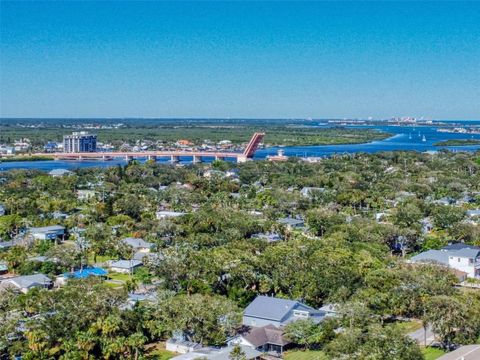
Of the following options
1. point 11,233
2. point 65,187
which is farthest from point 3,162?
point 11,233

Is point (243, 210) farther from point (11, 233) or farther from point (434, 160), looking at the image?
point (434, 160)

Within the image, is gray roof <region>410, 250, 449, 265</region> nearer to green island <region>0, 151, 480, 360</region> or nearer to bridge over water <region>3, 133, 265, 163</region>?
green island <region>0, 151, 480, 360</region>

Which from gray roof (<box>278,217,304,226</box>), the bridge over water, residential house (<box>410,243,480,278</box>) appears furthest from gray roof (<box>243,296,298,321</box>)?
the bridge over water

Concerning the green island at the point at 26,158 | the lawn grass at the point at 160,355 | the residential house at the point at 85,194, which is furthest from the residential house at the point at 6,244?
the green island at the point at 26,158

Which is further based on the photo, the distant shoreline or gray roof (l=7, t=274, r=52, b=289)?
the distant shoreline

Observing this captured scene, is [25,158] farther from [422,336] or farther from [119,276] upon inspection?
[422,336]

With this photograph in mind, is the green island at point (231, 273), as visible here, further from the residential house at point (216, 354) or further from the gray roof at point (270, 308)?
the residential house at point (216, 354)
